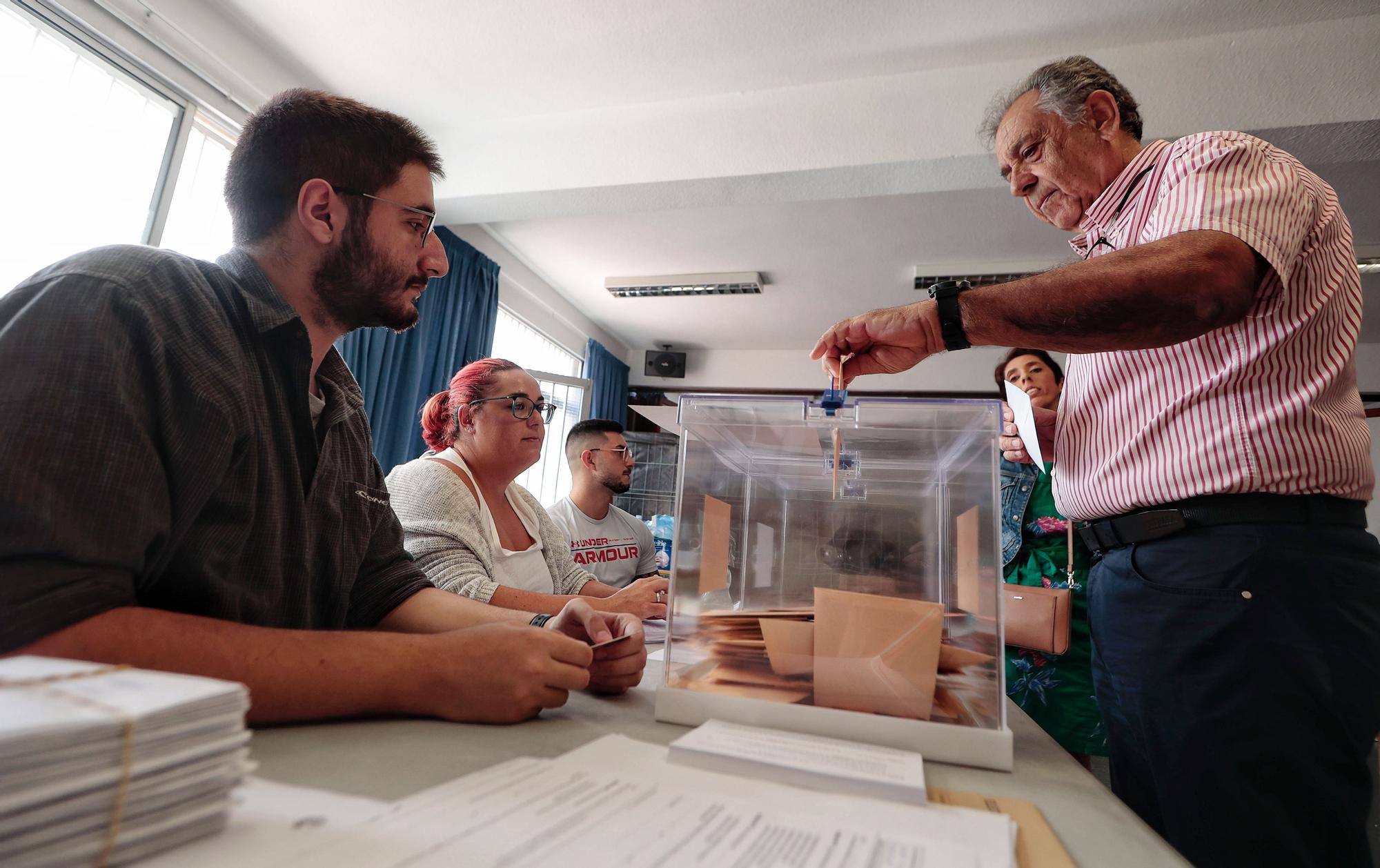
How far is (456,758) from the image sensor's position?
488 millimetres

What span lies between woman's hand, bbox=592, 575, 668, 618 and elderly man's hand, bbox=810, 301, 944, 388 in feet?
2.56

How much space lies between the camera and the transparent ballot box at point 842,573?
0.66 metres

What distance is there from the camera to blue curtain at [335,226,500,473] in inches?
123

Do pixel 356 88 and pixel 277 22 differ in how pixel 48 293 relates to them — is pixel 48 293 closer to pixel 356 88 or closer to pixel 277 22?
pixel 277 22

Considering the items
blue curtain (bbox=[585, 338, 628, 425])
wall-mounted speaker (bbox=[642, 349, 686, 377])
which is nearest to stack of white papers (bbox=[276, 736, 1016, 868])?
blue curtain (bbox=[585, 338, 628, 425])

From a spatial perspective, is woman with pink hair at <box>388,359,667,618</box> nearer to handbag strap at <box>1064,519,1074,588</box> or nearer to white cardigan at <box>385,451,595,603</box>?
white cardigan at <box>385,451,595,603</box>

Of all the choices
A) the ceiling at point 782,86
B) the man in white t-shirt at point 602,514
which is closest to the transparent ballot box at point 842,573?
the ceiling at point 782,86

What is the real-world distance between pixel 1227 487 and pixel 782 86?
2.40 meters

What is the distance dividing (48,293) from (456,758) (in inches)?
22.0

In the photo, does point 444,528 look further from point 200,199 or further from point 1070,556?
point 200,199

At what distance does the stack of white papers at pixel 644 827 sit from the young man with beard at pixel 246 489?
0.62 ft

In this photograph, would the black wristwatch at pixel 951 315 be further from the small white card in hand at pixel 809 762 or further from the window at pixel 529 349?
the window at pixel 529 349

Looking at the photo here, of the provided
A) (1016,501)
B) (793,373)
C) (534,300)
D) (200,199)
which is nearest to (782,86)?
(1016,501)

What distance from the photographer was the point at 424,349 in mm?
3467
